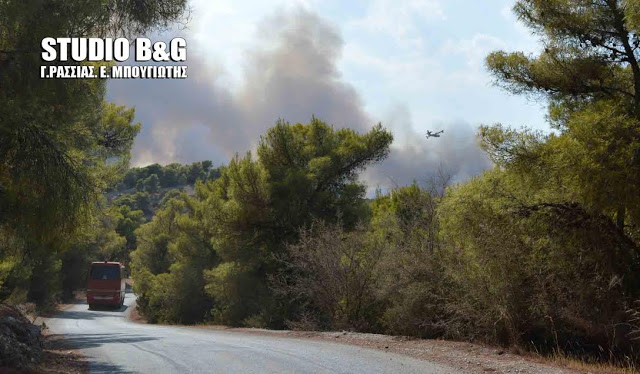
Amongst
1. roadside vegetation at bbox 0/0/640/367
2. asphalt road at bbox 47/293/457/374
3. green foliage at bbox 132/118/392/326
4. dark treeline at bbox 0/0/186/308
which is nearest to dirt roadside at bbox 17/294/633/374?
asphalt road at bbox 47/293/457/374

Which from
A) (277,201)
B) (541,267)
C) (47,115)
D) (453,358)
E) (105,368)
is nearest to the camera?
(47,115)

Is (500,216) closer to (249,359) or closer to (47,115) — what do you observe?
(249,359)

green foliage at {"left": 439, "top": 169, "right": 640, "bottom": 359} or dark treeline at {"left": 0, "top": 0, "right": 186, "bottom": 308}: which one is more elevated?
dark treeline at {"left": 0, "top": 0, "right": 186, "bottom": 308}

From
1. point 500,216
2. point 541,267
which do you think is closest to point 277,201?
point 500,216

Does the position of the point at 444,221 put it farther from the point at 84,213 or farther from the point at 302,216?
the point at 302,216

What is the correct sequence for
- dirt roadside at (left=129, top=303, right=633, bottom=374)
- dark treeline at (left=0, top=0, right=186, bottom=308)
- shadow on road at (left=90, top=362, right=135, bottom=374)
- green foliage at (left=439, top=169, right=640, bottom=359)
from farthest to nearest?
1. green foliage at (left=439, top=169, right=640, bottom=359)
2. shadow on road at (left=90, top=362, right=135, bottom=374)
3. dirt roadside at (left=129, top=303, right=633, bottom=374)
4. dark treeline at (left=0, top=0, right=186, bottom=308)

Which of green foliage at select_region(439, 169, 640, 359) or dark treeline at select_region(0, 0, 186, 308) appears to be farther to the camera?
green foliage at select_region(439, 169, 640, 359)

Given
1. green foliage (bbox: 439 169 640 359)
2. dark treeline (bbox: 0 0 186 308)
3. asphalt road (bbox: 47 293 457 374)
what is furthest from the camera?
green foliage (bbox: 439 169 640 359)

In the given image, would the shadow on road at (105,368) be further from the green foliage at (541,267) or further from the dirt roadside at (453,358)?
the green foliage at (541,267)

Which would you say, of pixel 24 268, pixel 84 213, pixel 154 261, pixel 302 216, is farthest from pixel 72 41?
pixel 154 261

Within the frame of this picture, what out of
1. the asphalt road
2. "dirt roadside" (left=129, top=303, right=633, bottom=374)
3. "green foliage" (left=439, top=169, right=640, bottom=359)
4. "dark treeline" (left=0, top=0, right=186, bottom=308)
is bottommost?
"dirt roadside" (left=129, top=303, right=633, bottom=374)

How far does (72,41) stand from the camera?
354 inches

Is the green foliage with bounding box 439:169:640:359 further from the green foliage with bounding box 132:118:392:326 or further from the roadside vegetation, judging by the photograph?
the green foliage with bounding box 132:118:392:326

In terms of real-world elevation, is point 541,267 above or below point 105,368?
Result: above
